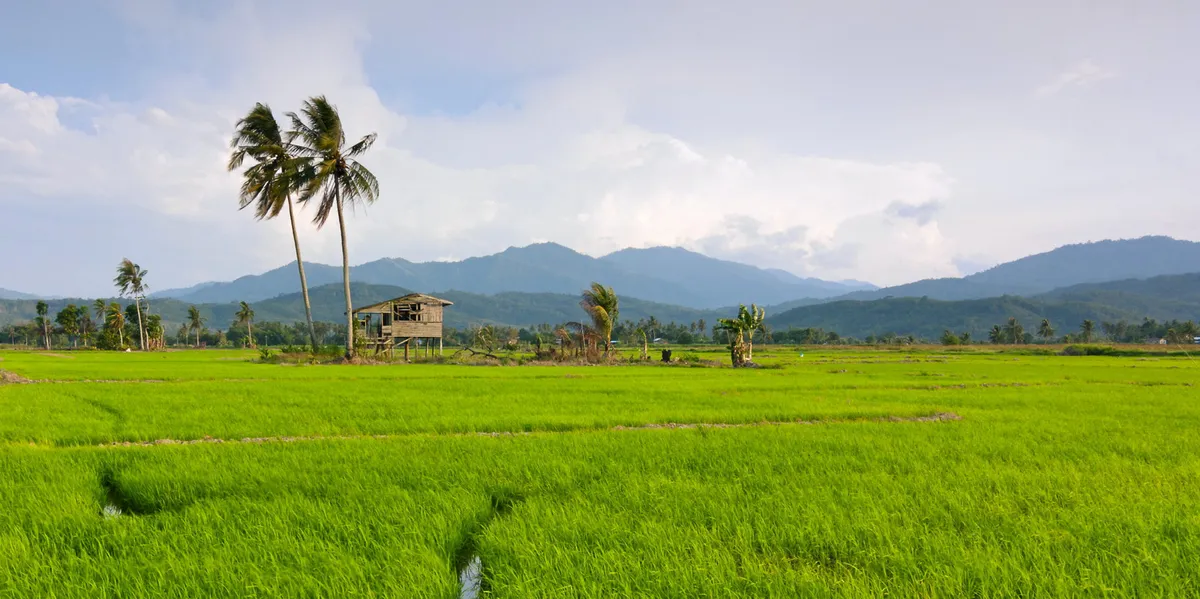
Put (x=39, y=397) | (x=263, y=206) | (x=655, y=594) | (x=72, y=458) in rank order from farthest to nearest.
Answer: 1. (x=263, y=206)
2. (x=39, y=397)
3. (x=72, y=458)
4. (x=655, y=594)

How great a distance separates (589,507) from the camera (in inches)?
→ 213

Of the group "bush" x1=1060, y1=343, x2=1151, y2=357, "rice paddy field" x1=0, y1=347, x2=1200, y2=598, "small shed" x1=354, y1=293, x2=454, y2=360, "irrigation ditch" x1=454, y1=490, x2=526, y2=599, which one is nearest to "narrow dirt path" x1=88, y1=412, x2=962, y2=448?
"rice paddy field" x1=0, y1=347, x2=1200, y2=598

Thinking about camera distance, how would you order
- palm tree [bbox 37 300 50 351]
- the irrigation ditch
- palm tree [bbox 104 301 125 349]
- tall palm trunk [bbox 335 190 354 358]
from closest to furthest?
the irrigation ditch < tall palm trunk [bbox 335 190 354 358] < palm tree [bbox 104 301 125 349] < palm tree [bbox 37 300 50 351]

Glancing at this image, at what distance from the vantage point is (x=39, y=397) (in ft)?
44.5

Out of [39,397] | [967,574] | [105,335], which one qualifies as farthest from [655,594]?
[105,335]

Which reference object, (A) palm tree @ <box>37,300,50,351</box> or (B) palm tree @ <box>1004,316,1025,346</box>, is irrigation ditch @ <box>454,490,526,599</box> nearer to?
(A) palm tree @ <box>37,300,50,351</box>

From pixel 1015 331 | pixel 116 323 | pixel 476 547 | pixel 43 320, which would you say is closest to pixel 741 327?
pixel 476 547

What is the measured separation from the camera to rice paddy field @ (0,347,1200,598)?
3.86m

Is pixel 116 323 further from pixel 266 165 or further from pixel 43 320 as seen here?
pixel 266 165

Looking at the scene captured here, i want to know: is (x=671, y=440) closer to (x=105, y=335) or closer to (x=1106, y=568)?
(x=1106, y=568)

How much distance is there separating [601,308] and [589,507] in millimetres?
32982

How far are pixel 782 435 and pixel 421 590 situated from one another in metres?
6.66

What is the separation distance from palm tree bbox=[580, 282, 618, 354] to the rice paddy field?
27.0 meters

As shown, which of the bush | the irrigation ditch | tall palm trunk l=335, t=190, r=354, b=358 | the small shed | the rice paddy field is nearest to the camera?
the rice paddy field
